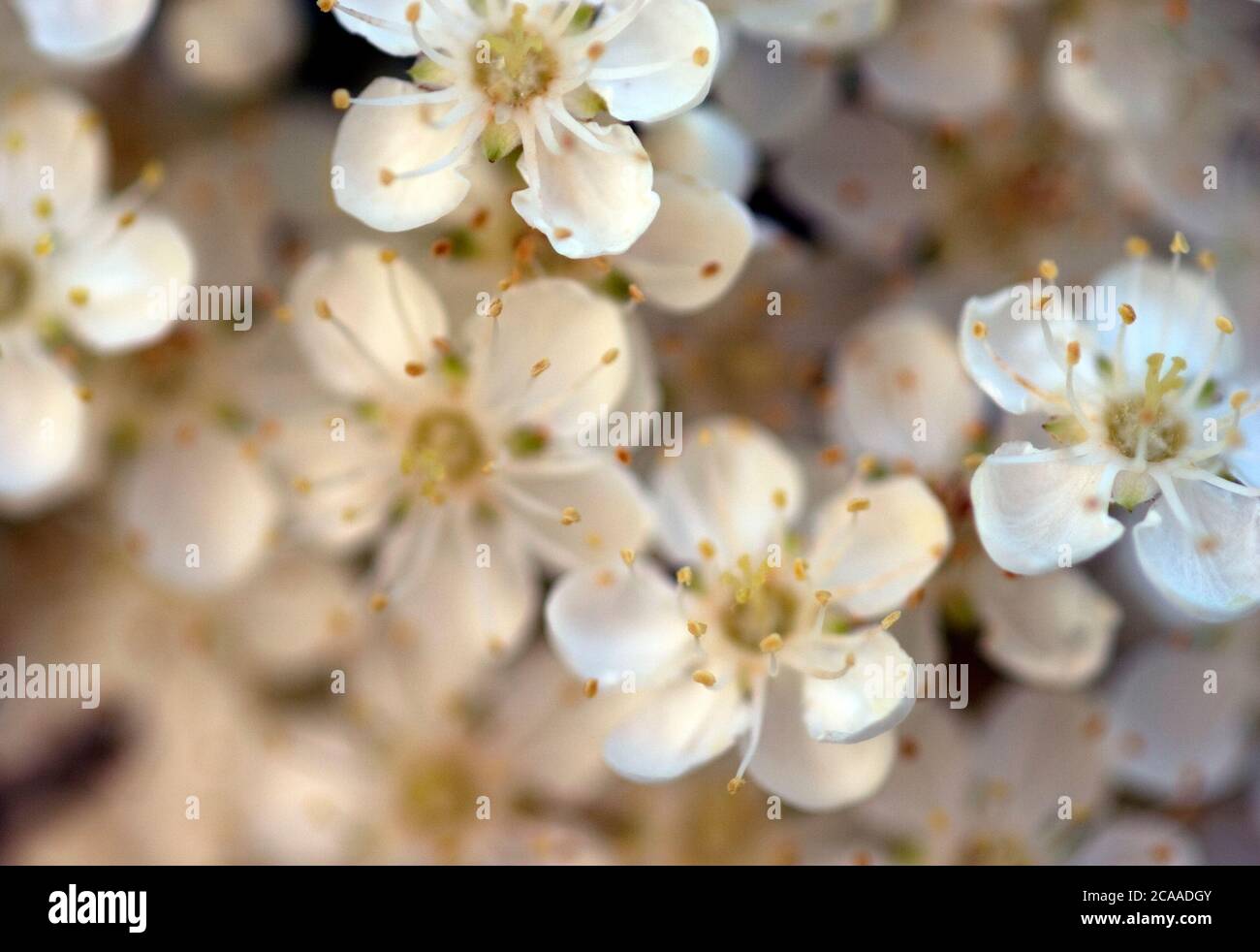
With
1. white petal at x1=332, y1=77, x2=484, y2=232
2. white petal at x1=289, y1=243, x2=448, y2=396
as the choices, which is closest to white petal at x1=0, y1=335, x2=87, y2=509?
white petal at x1=289, y1=243, x2=448, y2=396

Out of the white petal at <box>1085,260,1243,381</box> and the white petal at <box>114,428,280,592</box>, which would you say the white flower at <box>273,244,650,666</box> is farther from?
the white petal at <box>1085,260,1243,381</box>

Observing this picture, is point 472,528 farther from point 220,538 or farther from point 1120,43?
point 1120,43

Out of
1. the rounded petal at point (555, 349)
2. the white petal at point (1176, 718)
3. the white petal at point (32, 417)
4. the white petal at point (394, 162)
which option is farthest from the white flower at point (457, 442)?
the white petal at point (1176, 718)

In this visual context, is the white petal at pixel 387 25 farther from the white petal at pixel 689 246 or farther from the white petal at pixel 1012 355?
the white petal at pixel 1012 355

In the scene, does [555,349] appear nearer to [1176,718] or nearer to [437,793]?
A: [437,793]

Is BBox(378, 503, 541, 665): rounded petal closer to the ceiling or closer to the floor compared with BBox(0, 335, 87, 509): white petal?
closer to the floor

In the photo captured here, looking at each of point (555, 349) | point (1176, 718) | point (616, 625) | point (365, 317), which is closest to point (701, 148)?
point (555, 349)
